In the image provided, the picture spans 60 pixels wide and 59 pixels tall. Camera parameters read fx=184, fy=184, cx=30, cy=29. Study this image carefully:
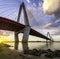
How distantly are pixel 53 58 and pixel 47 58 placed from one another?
51 centimetres

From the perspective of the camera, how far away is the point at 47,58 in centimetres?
1502

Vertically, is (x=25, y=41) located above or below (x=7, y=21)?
below

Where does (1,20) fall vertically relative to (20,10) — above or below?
below

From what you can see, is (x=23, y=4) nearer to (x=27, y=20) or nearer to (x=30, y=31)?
(x=27, y=20)

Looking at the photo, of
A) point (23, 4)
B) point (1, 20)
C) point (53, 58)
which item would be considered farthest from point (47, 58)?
point (23, 4)

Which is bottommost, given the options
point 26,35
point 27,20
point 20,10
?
point 26,35

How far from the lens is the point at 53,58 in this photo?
15.1 m

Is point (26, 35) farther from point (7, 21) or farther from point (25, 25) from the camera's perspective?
point (7, 21)

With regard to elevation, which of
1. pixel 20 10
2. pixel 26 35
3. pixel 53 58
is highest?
pixel 20 10

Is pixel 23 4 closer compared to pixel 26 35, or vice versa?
pixel 26 35

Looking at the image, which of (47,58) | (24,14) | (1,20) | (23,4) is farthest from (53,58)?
(23,4)

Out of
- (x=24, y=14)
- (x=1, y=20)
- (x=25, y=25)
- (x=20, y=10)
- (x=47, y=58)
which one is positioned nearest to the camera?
(x=47, y=58)

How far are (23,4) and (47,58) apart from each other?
148ft

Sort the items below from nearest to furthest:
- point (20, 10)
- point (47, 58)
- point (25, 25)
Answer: point (47, 58) < point (25, 25) < point (20, 10)
